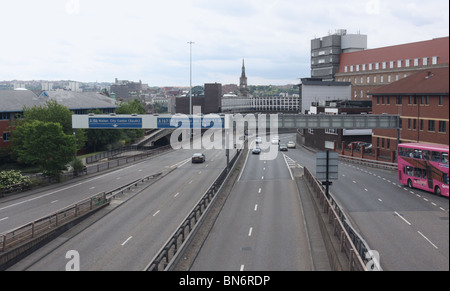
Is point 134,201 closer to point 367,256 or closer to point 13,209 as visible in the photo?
point 13,209

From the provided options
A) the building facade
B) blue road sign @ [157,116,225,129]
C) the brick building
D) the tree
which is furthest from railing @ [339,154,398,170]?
the tree

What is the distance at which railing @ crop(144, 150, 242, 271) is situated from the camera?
675 inches

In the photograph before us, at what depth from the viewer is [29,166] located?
6675cm

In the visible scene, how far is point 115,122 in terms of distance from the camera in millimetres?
62250

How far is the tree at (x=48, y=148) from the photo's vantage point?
4919 cm

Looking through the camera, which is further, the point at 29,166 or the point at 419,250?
the point at 29,166

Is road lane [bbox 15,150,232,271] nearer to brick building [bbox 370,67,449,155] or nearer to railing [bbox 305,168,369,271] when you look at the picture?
railing [bbox 305,168,369,271]

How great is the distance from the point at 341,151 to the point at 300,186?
36704 millimetres

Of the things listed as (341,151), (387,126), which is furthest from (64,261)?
(341,151)

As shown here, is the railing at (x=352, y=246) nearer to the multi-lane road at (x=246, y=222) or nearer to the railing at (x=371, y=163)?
the multi-lane road at (x=246, y=222)

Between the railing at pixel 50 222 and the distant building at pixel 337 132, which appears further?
the distant building at pixel 337 132

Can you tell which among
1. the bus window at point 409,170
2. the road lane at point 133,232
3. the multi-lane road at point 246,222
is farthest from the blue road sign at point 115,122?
the bus window at point 409,170

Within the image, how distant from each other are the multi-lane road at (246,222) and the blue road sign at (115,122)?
30.5ft

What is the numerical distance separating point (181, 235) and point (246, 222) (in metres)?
5.52
